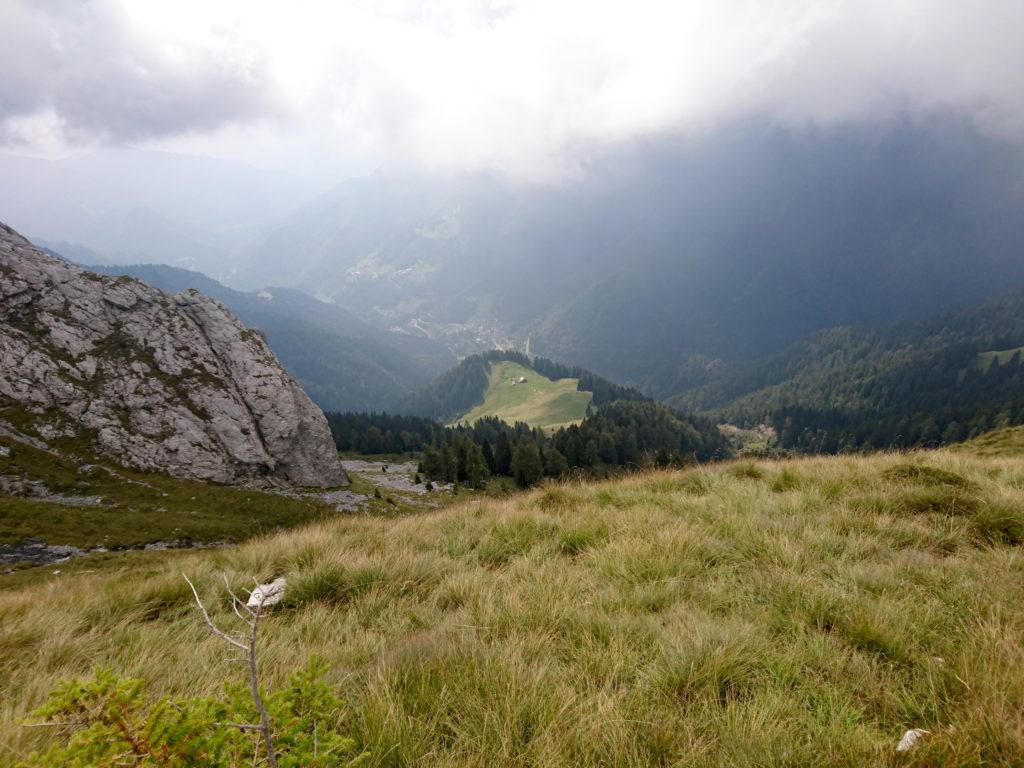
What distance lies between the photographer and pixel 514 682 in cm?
300

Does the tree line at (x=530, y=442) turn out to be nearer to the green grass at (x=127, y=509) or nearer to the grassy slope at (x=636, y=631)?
the green grass at (x=127, y=509)

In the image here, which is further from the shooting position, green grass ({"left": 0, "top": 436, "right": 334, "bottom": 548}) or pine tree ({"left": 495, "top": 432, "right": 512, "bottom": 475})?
pine tree ({"left": 495, "top": 432, "right": 512, "bottom": 475})

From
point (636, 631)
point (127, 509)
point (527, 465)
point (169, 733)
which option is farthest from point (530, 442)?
point (169, 733)

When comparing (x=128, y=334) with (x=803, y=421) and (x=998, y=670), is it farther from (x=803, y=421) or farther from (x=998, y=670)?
(x=803, y=421)

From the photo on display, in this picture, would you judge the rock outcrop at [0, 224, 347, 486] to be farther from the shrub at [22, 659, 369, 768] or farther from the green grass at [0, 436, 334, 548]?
the shrub at [22, 659, 369, 768]

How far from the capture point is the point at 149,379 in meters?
73.0

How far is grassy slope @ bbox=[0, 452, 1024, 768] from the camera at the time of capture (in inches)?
104

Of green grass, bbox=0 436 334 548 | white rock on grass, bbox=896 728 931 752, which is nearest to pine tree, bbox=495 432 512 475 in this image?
green grass, bbox=0 436 334 548

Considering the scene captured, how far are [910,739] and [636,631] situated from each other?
184 cm

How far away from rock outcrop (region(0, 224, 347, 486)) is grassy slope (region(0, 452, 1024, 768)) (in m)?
79.7

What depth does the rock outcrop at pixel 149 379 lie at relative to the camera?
65688mm

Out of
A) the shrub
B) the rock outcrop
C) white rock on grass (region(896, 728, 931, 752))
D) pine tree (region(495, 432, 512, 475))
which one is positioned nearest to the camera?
the shrub

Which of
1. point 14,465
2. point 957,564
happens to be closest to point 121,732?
point 957,564

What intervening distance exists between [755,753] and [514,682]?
4.81ft
